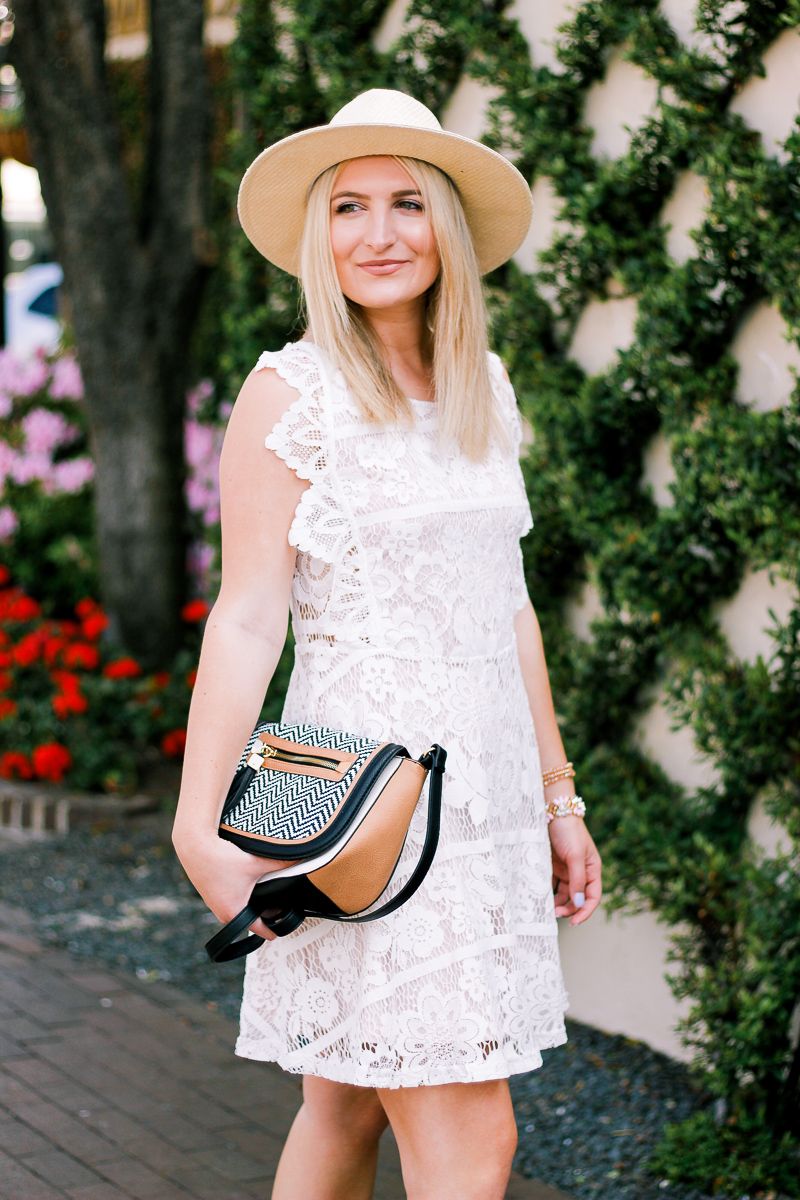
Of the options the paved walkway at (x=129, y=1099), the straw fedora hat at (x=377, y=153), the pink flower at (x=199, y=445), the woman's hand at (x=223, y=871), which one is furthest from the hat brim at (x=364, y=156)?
the pink flower at (x=199, y=445)

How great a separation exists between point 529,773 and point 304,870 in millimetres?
547

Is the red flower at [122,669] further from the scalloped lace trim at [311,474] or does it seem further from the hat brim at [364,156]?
the scalloped lace trim at [311,474]

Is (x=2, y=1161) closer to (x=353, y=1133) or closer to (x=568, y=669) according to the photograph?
(x=353, y=1133)

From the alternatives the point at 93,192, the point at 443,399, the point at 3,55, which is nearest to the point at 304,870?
the point at 443,399

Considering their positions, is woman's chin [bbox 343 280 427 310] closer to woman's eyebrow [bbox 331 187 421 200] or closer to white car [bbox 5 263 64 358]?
woman's eyebrow [bbox 331 187 421 200]

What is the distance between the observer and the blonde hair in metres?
1.98

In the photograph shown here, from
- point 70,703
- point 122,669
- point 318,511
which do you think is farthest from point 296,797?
point 122,669

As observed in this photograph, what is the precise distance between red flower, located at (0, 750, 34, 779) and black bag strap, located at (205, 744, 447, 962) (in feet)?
13.5

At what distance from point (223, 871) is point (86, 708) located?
4.13m

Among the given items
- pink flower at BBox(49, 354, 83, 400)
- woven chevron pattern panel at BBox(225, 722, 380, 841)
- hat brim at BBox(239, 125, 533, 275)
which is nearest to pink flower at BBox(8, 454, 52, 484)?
pink flower at BBox(49, 354, 83, 400)

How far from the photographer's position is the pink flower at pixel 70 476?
268 inches

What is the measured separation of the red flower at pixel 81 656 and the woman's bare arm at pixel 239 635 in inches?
159

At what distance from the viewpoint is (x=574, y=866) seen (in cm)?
227

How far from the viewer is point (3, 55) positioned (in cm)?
582
